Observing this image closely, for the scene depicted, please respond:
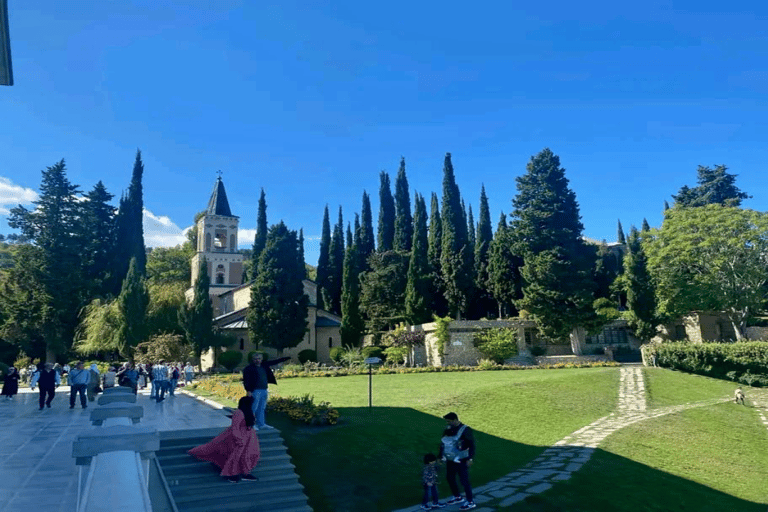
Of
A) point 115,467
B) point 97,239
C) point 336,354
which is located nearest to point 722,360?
point 336,354

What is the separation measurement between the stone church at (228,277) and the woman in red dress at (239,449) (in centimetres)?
3568

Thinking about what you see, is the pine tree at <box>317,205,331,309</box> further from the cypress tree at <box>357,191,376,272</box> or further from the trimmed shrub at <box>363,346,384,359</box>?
the trimmed shrub at <box>363,346,384,359</box>

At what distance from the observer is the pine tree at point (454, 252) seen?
43.3m

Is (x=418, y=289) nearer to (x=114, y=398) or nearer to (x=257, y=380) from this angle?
(x=257, y=380)

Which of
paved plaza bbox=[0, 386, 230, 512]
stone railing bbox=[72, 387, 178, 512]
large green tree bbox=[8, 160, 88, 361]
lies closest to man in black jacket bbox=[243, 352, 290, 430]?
paved plaza bbox=[0, 386, 230, 512]

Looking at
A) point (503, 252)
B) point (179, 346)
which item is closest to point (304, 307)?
point (179, 346)

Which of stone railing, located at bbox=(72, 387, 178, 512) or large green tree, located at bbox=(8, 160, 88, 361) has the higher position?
large green tree, located at bbox=(8, 160, 88, 361)

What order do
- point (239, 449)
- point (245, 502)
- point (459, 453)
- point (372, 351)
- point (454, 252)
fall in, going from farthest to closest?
1. point (454, 252)
2. point (372, 351)
3. point (239, 449)
4. point (245, 502)
5. point (459, 453)

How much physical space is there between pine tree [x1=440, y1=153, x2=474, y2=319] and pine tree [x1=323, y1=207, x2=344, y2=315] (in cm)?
1357

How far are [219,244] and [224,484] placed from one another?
50093 millimetres

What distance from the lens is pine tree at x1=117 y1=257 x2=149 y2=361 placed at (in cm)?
3659

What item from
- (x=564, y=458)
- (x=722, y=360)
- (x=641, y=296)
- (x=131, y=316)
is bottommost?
(x=564, y=458)

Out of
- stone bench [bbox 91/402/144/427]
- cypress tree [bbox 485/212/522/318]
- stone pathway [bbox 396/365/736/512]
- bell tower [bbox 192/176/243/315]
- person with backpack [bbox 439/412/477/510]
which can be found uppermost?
bell tower [bbox 192/176/243/315]

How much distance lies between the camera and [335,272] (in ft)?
182
